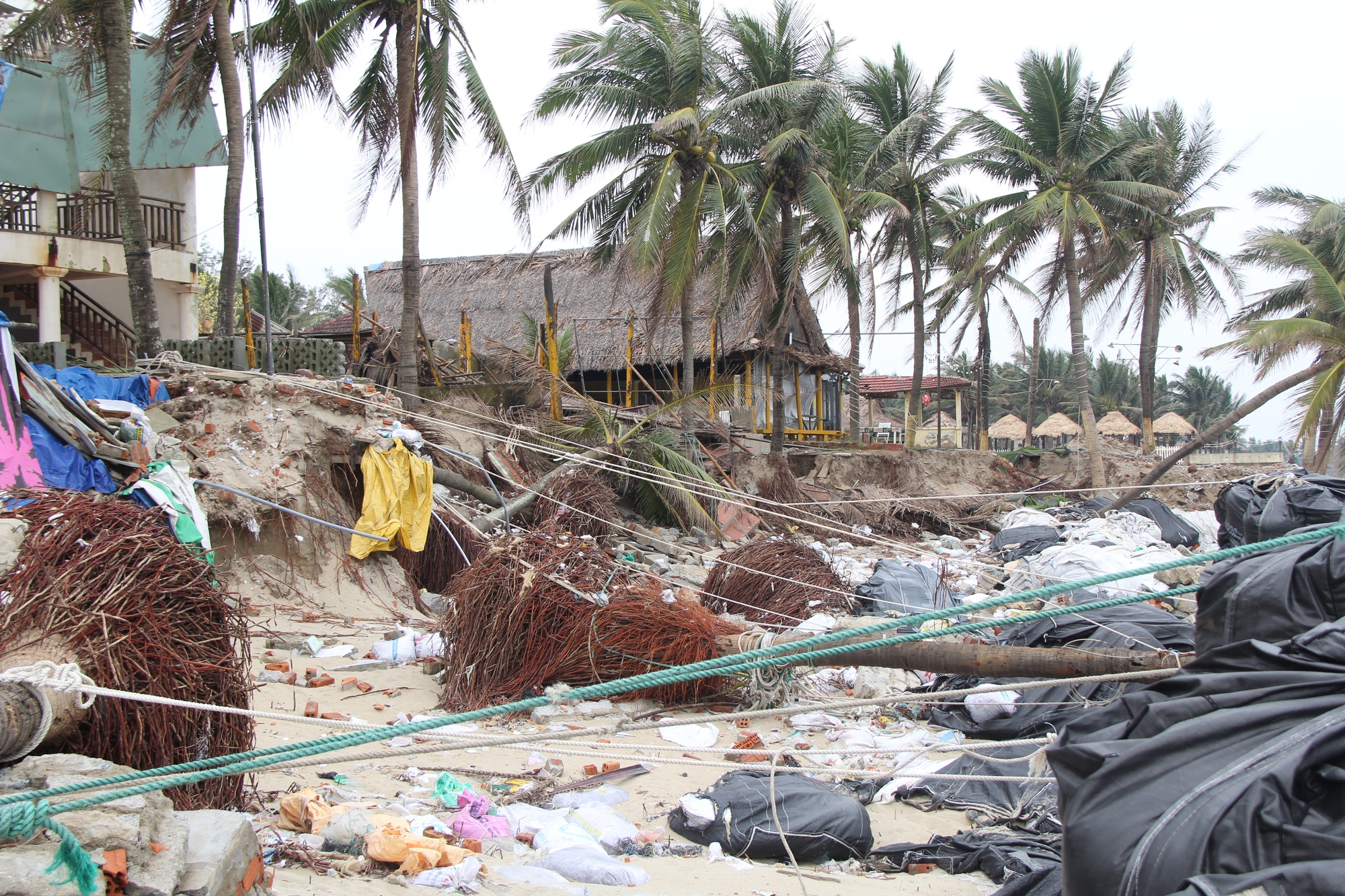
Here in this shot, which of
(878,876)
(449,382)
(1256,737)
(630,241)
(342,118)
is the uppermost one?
(342,118)

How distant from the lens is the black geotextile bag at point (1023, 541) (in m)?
12.7

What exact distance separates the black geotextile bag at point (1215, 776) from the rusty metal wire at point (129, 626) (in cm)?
294

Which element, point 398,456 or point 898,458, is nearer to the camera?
point 398,456

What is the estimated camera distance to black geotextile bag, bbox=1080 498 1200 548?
1491 centimetres

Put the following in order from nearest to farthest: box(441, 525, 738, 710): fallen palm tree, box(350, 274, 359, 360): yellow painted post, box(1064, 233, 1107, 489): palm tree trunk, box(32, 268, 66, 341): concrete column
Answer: box(441, 525, 738, 710): fallen palm tree → box(32, 268, 66, 341): concrete column → box(350, 274, 359, 360): yellow painted post → box(1064, 233, 1107, 489): palm tree trunk

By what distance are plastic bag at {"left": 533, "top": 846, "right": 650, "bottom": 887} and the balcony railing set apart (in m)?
15.1

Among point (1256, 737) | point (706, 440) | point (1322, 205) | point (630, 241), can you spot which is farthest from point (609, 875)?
point (1322, 205)

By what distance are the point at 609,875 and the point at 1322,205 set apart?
27836mm

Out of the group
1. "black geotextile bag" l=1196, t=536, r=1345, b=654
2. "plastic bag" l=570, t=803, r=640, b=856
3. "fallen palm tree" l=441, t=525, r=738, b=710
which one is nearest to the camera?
"black geotextile bag" l=1196, t=536, r=1345, b=654

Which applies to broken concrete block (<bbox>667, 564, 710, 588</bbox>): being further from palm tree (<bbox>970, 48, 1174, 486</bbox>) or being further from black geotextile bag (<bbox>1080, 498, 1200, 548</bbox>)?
palm tree (<bbox>970, 48, 1174, 486</bbox>)

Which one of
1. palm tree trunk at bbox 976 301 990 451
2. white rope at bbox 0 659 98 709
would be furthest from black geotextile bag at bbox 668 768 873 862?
palm tree trunk at bbox 976 301 990 451

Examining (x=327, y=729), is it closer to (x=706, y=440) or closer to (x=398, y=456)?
(x=398, y=456)

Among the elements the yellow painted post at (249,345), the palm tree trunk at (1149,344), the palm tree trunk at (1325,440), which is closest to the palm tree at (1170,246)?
the palm tree trunk at (1149,344)

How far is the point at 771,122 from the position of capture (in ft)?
56.3
